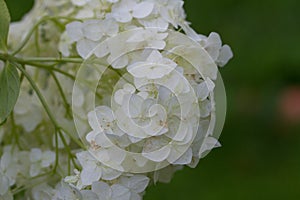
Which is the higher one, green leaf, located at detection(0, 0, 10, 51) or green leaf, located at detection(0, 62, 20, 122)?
green leaf, located at detection(0, 0, 10, 51)

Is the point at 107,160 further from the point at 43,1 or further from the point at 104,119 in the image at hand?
the point at 43,1

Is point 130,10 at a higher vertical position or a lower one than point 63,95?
higher

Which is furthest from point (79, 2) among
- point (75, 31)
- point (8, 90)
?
point (8, 90)

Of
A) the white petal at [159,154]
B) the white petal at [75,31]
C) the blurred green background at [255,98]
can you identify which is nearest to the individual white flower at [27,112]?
the white petal at [75,31]

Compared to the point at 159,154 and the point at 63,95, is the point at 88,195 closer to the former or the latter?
the point at 159,154

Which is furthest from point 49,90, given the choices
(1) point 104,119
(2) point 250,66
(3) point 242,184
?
(2) point 250,66

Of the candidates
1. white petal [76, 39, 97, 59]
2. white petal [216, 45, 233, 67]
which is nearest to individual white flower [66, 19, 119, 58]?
white petal [76, 39, 97, 59]

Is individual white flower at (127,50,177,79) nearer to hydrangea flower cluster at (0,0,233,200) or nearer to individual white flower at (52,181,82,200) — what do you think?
hydrangea flower cluster at (0,0,233,200)
